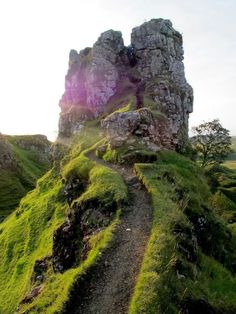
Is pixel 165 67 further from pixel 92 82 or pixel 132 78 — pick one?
pixel 92 82

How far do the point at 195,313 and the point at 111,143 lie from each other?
28.2 metres

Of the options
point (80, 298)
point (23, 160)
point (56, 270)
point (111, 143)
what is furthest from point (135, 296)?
point (23, 160)

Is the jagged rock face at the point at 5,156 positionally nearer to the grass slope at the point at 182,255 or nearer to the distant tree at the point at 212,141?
the distant tree at the point at 212,141

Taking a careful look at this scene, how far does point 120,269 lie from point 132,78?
197ft

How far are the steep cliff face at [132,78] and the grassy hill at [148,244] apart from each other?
24896mm

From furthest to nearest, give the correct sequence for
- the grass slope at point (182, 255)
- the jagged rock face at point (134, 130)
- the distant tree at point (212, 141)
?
the distant tree at point (212, 141) < the jagged rock face at point (134, 130) < the grass slope at point (182, 255)

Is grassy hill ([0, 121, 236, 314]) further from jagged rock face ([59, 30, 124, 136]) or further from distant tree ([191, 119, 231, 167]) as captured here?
distant tree ([191, 119, 231, 167])

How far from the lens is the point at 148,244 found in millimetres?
25344

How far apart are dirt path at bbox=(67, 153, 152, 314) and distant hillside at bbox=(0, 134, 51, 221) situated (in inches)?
3218

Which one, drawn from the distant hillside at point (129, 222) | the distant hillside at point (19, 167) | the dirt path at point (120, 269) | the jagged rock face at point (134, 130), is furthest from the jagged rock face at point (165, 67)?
the distant hillside at point (19, 167)

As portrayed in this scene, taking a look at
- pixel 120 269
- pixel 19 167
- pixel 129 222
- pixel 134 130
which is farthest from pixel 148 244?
pixel 19 167

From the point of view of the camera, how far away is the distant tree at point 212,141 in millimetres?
→ 95062

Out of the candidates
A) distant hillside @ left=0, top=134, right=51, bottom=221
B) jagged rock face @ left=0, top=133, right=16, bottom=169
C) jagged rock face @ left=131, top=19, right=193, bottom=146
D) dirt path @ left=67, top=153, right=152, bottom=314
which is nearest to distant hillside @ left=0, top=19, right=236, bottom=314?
dirt path @ left=67, top=153, right=152, bottom=314

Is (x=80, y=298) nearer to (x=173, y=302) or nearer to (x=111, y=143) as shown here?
(x=173, y=302)
